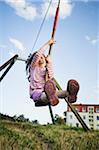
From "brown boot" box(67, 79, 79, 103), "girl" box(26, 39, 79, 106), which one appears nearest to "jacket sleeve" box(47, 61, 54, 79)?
"girl" box(26, 39, 79, 106)

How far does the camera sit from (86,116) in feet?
8.89

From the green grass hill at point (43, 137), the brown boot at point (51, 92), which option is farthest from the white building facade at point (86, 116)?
the brown boot at point (51, 92)

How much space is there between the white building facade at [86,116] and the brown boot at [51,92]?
42 centimetres

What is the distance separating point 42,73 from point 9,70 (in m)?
0.39

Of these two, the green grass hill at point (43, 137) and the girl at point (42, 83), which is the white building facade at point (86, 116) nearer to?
the green grass hill at point (43, 137)

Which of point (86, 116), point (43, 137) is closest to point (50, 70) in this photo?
point (43, 137)

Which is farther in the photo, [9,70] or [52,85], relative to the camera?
[9,70]

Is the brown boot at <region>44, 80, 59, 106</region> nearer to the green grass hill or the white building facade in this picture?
the green grass hill

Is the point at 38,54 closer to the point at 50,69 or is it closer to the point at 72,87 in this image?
the point at 50,69

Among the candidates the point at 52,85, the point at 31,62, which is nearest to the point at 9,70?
the point at 31,62

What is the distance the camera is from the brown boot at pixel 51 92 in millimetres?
2088

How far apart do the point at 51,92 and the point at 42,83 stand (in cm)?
14

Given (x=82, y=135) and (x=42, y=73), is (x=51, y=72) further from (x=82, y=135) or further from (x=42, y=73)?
(x=82, y=135)

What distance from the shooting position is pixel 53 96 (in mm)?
2100
